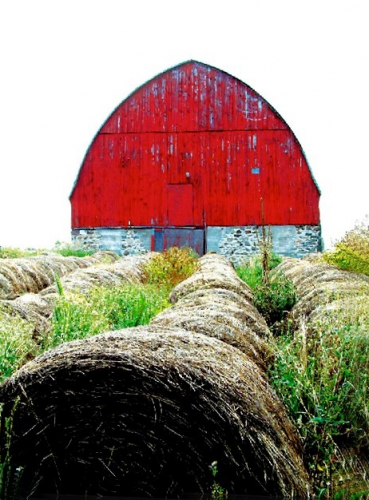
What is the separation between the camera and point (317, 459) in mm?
5746

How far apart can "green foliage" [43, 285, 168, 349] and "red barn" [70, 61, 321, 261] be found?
16048 millimetres

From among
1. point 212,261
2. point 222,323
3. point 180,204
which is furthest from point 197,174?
point 222,323

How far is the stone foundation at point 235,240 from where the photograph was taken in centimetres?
2733

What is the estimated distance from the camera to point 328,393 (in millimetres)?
6363

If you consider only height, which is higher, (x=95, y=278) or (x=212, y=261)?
(x=95, y=278)

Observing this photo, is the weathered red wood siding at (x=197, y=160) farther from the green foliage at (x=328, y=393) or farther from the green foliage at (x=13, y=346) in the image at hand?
the green foliage at (x=328, y=393)

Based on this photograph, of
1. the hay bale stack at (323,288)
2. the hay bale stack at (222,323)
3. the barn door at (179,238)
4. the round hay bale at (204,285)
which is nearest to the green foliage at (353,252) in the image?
the hay bale stack at (323,288)

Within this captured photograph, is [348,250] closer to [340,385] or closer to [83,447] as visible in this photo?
[340,385]

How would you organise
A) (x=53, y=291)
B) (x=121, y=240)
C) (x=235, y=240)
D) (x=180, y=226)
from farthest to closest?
(x=121, y=240)
(x=180, y=226)
(x=235, y=240)
(x=53, y=291)

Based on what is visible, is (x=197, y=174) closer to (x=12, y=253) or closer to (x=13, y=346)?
(x=12, y=253)

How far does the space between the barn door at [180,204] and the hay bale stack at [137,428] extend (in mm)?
23185

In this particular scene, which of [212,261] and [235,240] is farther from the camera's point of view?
[235,240]

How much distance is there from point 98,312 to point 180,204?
63.0 feet

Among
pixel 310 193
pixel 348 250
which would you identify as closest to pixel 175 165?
pixel 310 193
